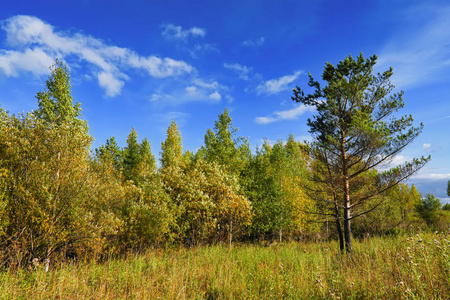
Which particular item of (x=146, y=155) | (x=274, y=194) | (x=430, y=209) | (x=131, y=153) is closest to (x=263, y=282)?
(x=274, y=194)

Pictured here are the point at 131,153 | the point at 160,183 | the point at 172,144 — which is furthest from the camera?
the point at 131,153

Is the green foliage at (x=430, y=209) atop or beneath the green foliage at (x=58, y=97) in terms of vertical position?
beneath

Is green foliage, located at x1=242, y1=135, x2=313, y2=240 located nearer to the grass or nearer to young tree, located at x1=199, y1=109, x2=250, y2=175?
young tree, located at x1=199, y1=109, x2=250, y2=175

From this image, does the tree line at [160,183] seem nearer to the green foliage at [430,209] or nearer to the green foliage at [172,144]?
the green foliage at [172,144]

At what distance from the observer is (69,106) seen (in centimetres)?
1590

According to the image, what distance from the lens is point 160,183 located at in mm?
14695

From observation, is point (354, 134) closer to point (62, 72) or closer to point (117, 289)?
point (117, 289)

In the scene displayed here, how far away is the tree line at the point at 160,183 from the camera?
30.3 ft

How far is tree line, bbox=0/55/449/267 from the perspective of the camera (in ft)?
30.3

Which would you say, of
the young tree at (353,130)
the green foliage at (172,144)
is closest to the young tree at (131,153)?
the green foliage at (172,144)

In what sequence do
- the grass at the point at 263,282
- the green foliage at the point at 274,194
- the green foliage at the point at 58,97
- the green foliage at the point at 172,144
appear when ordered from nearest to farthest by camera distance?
the grass at the point at 263,282, the green foliage at the point at 58,97, the green foliage at the point at 274,194, the green foliage at the point at 172,144

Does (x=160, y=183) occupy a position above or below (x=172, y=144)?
below

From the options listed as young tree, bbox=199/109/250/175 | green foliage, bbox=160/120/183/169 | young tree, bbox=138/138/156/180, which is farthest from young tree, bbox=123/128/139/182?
young tree, bbox=199/109/250/175

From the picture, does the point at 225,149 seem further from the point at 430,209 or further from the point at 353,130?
the point at 430,209
